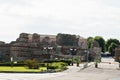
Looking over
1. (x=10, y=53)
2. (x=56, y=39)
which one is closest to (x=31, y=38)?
(x=56, y=39)

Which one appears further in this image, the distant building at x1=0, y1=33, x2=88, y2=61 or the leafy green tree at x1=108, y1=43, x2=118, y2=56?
the leafy green tree at x1=108, y1=43, x2=118, y2=56

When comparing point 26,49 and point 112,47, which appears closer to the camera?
point 26,49

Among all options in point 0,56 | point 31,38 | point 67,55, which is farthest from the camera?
point 31,38

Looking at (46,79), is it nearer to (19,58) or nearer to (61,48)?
(19,58)

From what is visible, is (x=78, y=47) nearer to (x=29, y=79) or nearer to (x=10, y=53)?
(x=10, y=53)

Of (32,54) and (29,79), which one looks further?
(32,54)

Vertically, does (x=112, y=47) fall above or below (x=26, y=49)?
above

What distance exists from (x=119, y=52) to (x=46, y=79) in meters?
98.5

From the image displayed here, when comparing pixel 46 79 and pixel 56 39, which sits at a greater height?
pixel 56 39

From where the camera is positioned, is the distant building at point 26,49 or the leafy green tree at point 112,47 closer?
the distant building at point 26,49

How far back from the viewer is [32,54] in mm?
131750

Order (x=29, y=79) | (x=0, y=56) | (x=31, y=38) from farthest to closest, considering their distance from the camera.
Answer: (x=31, y=38) → (x=0, y=56) → (x=29, y=79)

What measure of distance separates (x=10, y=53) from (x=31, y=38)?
20.3 metres

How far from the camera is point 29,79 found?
5212cm
